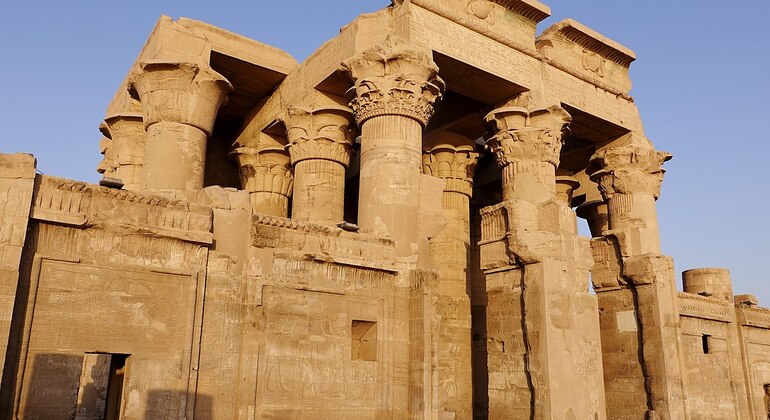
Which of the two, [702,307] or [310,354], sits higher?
[702,307]

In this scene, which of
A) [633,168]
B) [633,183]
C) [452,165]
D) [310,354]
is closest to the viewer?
[310,354]

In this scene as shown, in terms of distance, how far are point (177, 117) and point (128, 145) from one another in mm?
3590

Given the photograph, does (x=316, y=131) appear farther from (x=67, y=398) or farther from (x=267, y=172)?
(x=67, y=398)

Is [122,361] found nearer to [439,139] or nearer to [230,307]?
[230,307]

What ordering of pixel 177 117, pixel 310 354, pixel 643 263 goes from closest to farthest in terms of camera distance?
pixel 310 354, pixel 177 117, pixel 643 263

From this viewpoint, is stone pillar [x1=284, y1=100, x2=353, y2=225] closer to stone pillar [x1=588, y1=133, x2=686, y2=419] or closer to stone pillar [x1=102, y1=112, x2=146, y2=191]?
stone pillar [x1=102, y1=112, x2=146, y2=191]

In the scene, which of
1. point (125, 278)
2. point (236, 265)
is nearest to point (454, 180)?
point (236, 265)

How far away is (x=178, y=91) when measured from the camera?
12.2 metres

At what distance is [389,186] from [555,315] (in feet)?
11.1

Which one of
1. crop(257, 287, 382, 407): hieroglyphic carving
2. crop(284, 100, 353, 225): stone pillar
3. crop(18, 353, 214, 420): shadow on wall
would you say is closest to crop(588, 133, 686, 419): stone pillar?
crop(284, 100, 353, 225): stone pillar

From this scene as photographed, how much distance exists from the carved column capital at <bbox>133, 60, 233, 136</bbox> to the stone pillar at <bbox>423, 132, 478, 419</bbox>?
5.82 m

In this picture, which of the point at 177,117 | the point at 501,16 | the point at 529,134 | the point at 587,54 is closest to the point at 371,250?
the point at 177,117

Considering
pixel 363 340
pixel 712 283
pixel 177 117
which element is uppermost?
pixel 177 117

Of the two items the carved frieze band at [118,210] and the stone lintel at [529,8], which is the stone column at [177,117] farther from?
the stone lintel at [529,8]
